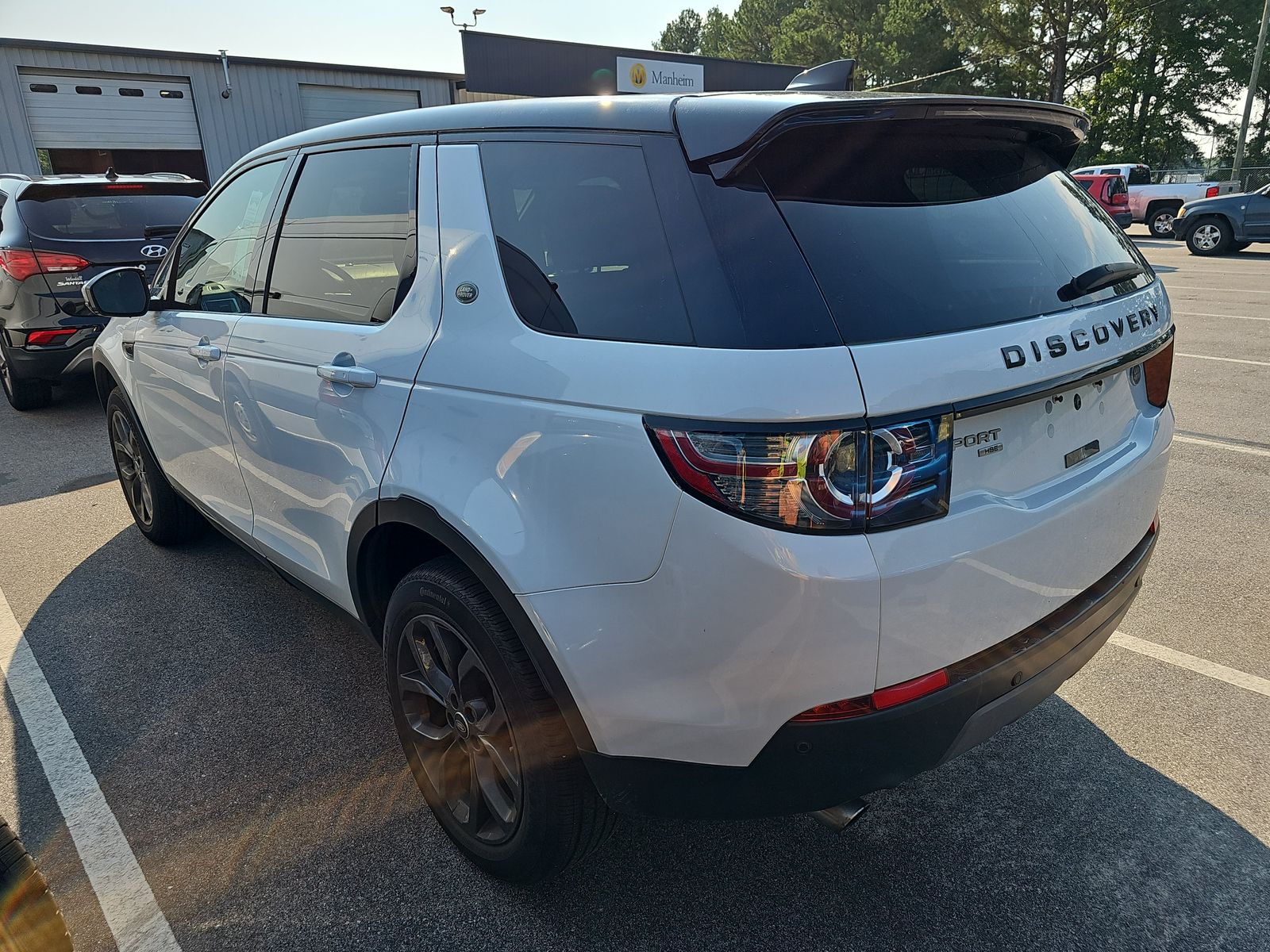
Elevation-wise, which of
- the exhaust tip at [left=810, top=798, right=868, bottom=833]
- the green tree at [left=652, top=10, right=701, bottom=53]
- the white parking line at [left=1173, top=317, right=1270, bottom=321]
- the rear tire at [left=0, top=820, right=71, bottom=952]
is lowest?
the white parking line at [left=1173, top=317, right=1270, bottom=321]

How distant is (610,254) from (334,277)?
1102mm

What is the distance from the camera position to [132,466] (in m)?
4.35

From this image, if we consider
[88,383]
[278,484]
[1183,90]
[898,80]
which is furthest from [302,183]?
[1183,90]

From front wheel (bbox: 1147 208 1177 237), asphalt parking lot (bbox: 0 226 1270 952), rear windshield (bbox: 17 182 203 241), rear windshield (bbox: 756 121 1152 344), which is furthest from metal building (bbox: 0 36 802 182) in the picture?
rear windshield (bbox: 756 121 1152 344)

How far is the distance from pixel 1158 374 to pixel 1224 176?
41.4m

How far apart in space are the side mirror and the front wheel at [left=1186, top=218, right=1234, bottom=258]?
20.0 metres

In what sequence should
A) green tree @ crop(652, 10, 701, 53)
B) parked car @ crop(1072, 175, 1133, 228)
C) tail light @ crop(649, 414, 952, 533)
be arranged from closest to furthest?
tail light @ crop(649, 414, 952, 533)
parked car @ crop(1072, 175, 1133, 228)
green tree @ crop(652, 10, 701, 53)

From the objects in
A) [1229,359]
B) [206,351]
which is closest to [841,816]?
[206,351]

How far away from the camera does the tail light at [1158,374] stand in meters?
2.16

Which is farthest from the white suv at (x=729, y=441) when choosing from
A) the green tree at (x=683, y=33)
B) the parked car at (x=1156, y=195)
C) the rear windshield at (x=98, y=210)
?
the green tree at (x=683, y=33)

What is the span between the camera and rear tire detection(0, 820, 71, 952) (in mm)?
1470

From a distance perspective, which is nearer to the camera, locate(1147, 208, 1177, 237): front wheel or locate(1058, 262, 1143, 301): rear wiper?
locate(1058, 262, 1143, 301): rear wiper

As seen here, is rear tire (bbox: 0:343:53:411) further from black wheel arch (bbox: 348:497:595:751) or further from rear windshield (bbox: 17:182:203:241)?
black wheel arch (bbox: 348:497:595:751)

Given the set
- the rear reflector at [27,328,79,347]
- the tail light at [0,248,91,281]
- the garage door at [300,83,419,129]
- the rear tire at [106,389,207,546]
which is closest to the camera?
the rear tire at [106,389,207,546]
